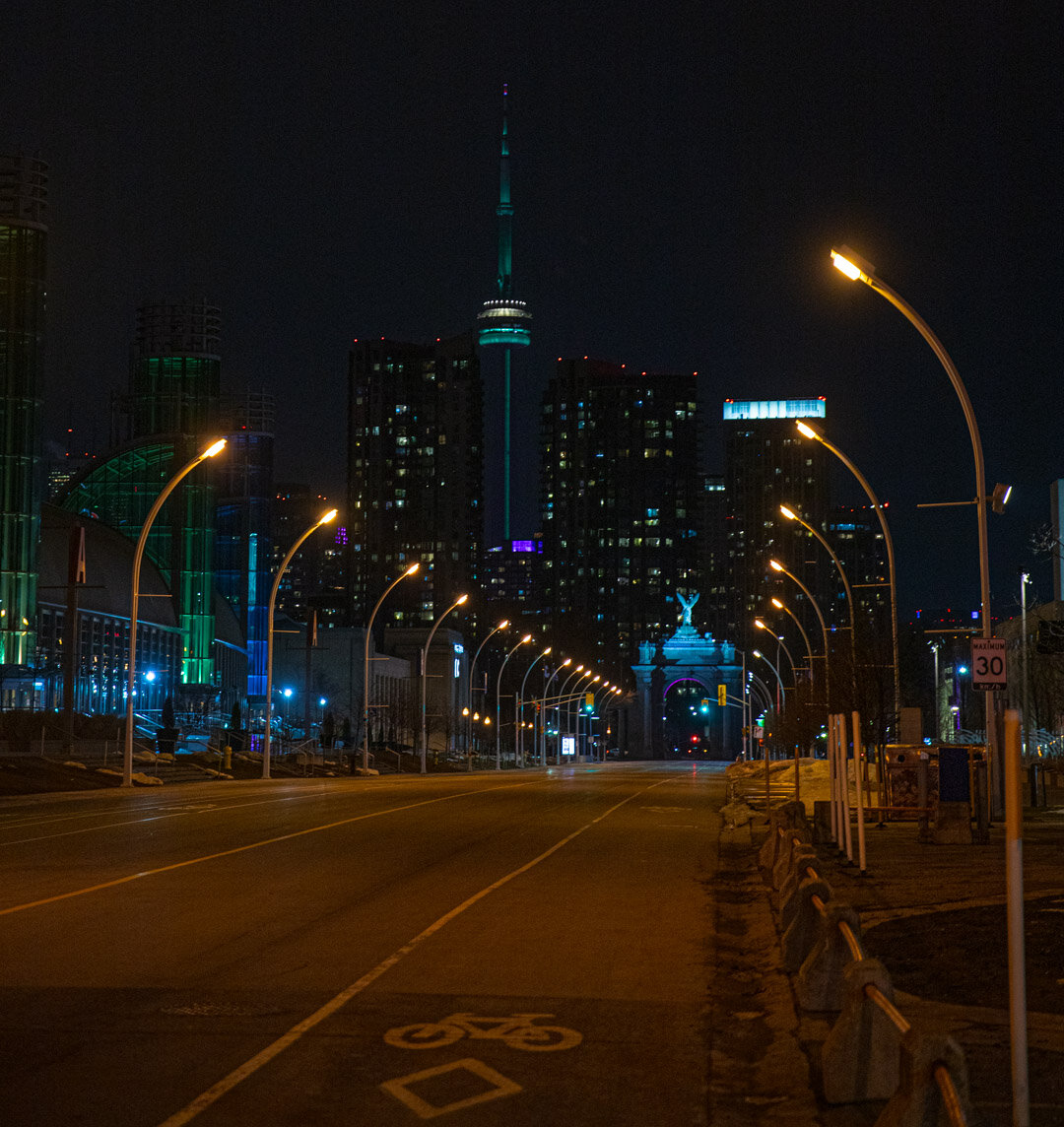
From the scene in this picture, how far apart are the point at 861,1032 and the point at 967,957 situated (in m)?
4.50

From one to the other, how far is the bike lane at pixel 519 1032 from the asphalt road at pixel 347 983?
0.02 m

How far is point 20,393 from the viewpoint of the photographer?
74312 mm

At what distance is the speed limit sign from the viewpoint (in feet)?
57.5

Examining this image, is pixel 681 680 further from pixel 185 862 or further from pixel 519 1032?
pixel 519 1032

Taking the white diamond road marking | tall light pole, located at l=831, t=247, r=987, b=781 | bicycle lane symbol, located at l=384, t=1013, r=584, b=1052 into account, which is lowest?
bicycle lane symbol, located at l=384, t=1013, r=584, b=1052

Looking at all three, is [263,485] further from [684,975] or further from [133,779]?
[684,975]

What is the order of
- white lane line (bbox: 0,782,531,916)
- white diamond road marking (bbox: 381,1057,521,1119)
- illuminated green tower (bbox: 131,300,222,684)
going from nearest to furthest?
white diamond road marking (bbox: 381,1057,521,1119) < white lane line (bbox: 0,782,531,916) < illuminated green tower (bbox: 131,300,222,684)

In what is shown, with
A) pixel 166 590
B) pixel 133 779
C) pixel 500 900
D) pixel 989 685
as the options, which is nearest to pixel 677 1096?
pixel 500 900

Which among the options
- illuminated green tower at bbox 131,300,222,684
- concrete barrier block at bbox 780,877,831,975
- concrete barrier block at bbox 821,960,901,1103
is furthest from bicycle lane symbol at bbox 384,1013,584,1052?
illuminated green tower at bbox 131,300,222,684

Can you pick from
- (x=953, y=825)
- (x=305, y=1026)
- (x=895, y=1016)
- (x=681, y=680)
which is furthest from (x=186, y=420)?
(x=681, y=680)

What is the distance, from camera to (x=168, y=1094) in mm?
7164

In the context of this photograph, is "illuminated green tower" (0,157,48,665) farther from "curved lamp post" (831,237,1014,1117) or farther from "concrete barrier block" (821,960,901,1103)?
"concrete barrier block" (821,960,901,1103)

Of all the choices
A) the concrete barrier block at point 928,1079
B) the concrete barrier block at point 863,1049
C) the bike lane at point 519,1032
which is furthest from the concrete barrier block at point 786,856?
the concrete barrier block at point 928,1079

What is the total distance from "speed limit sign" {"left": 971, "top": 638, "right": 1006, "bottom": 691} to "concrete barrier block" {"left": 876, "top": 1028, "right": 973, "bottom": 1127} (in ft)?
41.1
